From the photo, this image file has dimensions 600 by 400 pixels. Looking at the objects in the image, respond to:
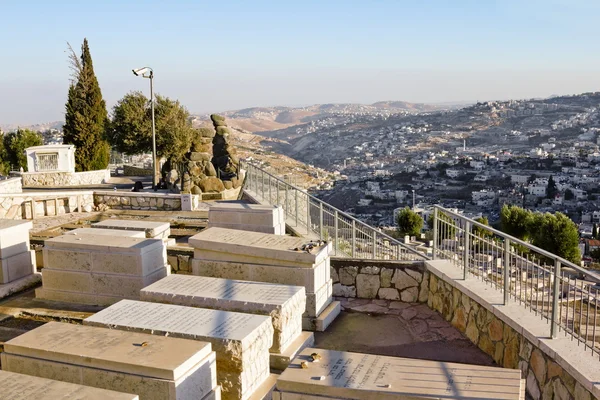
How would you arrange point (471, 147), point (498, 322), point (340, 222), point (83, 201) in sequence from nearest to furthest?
point (498, 322) < point (340, 222) < point (83, 201) < point (471, 147)

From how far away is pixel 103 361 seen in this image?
362cm

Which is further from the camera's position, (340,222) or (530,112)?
(530,112)

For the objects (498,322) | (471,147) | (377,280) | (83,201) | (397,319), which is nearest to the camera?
(498,322)

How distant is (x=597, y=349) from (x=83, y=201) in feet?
36.9

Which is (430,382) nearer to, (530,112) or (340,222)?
(340,222)

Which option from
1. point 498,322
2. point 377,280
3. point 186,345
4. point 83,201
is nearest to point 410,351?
point 498,322

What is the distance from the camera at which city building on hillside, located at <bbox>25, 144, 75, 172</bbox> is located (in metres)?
28.8

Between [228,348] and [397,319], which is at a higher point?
[228,348]

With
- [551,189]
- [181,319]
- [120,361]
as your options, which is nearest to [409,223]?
Result: [181,319]

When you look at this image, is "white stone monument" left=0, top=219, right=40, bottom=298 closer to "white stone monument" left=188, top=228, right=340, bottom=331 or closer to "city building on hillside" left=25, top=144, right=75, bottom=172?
"white stone monument" left=188, top=228, right=340, bottom=331

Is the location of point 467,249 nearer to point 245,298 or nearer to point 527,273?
point 527,273

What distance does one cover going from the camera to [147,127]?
3003 cm

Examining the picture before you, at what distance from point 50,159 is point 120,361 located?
1111 inches

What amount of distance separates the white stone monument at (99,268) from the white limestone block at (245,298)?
2.48 ft
